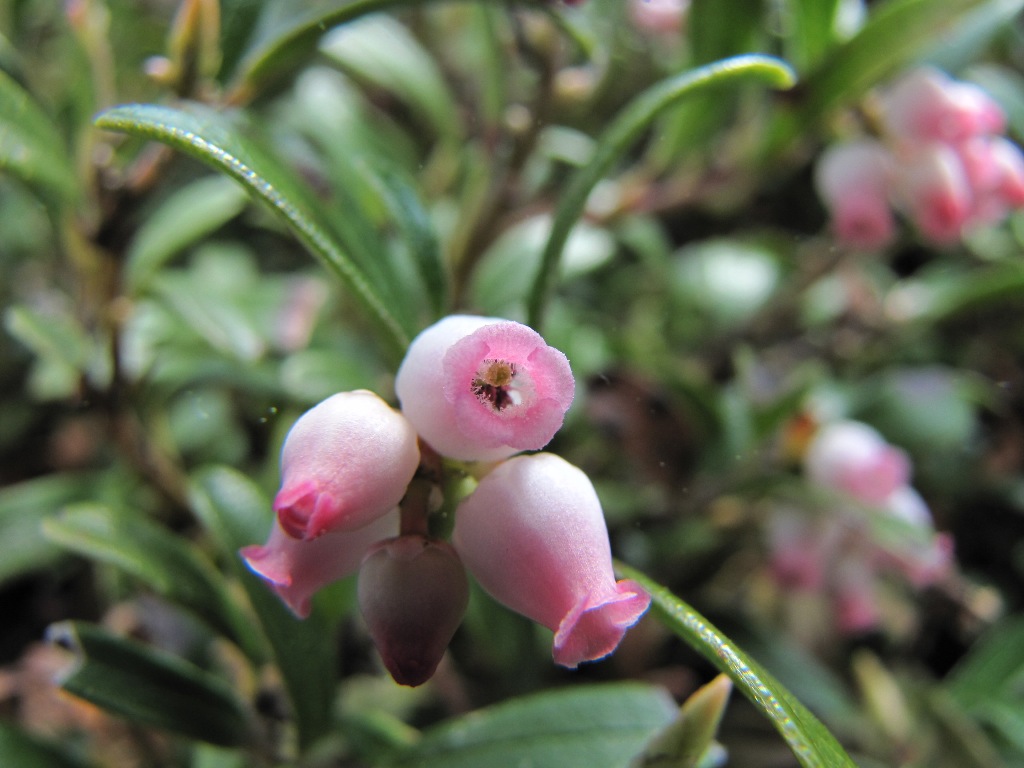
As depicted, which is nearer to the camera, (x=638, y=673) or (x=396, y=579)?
(x=396, y=579)

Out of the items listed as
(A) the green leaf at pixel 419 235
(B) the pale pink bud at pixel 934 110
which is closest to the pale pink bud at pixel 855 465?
(B) the pale pink bud at pixel 934 110

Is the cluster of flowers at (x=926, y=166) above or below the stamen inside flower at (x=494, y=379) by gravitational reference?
below

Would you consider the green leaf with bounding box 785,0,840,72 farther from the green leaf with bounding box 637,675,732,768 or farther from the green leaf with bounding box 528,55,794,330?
the green leaf with bounding box 637,675,732,768

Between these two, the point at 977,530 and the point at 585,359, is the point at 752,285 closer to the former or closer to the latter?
the point at 585,359

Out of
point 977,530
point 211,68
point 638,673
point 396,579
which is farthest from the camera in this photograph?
point 977,530

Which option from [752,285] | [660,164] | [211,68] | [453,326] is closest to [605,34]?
[660,164]

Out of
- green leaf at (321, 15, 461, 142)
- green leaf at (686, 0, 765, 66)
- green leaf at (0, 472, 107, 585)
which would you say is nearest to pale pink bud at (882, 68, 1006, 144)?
green leaf at (686, 0, 765, 66)

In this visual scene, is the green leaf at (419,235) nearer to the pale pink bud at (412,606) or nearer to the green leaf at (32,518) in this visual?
the pale pink bud at (412,606)
